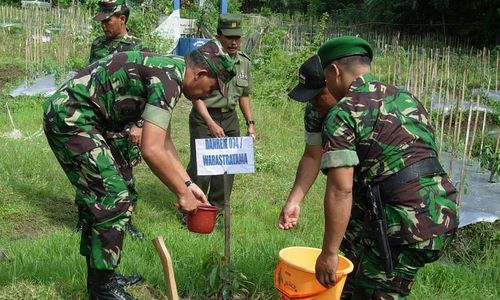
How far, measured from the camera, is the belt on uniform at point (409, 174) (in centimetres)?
282

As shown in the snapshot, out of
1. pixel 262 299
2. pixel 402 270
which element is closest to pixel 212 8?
pixel 262 299

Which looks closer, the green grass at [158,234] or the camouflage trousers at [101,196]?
the camouflage trousers at [101,196]

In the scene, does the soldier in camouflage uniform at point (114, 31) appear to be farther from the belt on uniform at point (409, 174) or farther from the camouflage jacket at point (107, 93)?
the belt on uniform at point (409, 174)

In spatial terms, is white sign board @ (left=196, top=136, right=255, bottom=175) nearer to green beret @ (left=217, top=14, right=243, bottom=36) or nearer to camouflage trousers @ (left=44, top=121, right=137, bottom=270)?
camouflage trousers @ (left=44, top=121, right=137, bottom=270)

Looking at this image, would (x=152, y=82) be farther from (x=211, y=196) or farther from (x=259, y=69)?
(x=259, y=69)

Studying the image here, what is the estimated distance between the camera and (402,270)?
292cm

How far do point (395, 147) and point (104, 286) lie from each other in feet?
6.11

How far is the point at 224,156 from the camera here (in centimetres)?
414

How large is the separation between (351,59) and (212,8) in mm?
13479

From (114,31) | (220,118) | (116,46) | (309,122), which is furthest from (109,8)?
(309,122)

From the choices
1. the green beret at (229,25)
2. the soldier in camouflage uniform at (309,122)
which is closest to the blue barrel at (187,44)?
the green beret at (229,25)

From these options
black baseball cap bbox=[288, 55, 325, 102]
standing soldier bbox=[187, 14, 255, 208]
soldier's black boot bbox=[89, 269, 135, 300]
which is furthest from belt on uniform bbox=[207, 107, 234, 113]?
black baseball cap bbox=[288, 55, 325, 102]

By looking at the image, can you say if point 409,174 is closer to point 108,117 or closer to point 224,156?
point 224,156

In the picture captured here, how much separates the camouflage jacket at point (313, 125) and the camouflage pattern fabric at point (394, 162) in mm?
694
